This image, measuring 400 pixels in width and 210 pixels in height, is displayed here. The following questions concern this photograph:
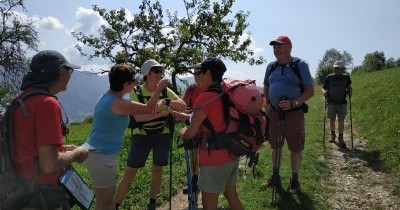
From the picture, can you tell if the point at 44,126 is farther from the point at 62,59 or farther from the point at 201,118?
the point at 201,118

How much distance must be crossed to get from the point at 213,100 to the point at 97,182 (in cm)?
181

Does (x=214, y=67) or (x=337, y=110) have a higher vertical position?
(x=214, y=67)

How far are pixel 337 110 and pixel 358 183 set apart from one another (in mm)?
4275

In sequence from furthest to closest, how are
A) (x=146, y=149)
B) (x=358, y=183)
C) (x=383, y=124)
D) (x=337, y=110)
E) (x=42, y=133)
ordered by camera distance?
(x=383, y=124), (x=337, y=110), (x=358, y=183), (x=146, y=149), (x=42, y=133)

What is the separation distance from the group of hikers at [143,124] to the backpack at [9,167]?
0.16 feet

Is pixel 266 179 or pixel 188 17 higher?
pixel 188 17

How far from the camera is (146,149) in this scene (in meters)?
6.48

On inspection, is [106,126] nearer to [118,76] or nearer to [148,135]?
[118,76]

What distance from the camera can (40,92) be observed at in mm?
3166

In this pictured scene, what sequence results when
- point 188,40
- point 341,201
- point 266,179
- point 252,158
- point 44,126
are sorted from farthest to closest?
point 188,40, point 266,179, point 341,201, point 252,158, point 44,126

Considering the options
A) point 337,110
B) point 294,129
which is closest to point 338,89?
point 337,110

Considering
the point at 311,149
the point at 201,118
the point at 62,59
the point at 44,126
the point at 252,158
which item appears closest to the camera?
the point at 44,126

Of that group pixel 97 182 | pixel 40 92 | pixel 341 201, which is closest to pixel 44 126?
pixel 40 92

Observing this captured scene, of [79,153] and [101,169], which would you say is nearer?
[79,153]
